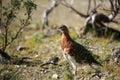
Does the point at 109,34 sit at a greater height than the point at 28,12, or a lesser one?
lesser

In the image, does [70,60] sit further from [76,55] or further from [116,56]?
[116,56]

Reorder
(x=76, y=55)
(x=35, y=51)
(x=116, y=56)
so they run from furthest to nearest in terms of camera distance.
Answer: (x=35, y=51) < (x=116, y=56) < (x=76, y=55)

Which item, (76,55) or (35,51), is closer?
(76,55)

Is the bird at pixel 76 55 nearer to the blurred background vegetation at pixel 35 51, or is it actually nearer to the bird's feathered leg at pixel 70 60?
the bird's feathered leg at pixel 70 60

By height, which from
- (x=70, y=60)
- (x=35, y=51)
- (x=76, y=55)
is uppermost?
(x=76, y=55)

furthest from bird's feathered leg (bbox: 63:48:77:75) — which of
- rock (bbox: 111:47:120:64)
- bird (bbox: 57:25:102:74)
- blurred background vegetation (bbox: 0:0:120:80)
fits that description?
rock (bbox: 111:47:120:64)

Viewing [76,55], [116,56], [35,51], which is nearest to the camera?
[76,55]

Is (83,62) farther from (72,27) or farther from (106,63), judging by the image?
(72,27)

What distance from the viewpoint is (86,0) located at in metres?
22.7

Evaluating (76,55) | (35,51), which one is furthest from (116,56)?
(35,51)

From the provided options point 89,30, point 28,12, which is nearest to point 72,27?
point 89,30

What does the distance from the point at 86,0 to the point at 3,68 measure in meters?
12.0

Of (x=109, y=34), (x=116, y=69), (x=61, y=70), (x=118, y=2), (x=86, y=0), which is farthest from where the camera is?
(x=86, y=0)

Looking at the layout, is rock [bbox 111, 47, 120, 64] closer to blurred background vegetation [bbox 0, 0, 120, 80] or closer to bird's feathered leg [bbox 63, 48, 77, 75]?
blurred background vegetation [bbox 0, 0, 120, 80]
